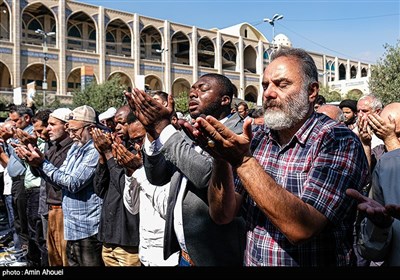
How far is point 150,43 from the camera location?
44.8 m

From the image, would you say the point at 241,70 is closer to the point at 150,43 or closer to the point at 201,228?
the point at 150,43

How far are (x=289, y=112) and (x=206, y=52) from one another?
4706 centimetres

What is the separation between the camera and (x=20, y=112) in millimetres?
7168

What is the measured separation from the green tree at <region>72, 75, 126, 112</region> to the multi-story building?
2150 millimetres

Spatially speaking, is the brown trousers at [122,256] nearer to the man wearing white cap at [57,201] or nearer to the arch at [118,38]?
the man wearing white cap at [57,201]

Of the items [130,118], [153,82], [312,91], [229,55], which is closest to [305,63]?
[312,91]

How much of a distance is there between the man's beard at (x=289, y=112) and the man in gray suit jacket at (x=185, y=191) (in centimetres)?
53

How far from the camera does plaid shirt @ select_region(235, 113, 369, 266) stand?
1.84m

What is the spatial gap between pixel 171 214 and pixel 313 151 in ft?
3.90

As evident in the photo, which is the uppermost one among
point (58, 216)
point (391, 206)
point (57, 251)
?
point (391, 206)

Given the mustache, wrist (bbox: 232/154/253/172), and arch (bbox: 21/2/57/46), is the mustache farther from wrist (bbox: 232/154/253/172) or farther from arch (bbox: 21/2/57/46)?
arch (bbox: 21/2/57/46)

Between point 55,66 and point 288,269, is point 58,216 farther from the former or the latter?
point 55,66

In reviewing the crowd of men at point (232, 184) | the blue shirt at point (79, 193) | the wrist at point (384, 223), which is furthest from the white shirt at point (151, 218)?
the wrist at point (384, 223)

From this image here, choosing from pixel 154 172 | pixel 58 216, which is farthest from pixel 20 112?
pixel 154 172
